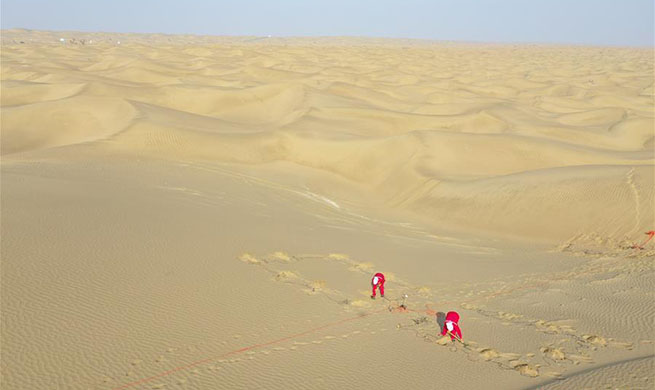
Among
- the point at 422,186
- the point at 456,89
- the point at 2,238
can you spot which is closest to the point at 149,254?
the point at 2,238

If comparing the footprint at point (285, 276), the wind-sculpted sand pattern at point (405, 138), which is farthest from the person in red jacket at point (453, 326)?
the wind-sculpted sand pattern at point (405, 138)

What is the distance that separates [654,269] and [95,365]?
1095 cm

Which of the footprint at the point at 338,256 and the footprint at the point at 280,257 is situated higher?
the footprint at the point at 280,257

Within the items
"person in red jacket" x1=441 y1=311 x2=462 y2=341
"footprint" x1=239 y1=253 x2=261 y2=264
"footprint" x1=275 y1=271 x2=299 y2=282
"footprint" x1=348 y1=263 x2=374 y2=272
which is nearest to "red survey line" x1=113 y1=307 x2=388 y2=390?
"person in red jacket" x1=441 y1=311 x2=462 y2=341

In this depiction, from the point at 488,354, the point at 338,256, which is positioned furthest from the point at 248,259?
the point at 488,354

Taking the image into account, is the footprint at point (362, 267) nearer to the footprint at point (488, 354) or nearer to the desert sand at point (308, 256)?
the desert sand at point (308, 256)

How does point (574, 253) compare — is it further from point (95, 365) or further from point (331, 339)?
point (95, 365)

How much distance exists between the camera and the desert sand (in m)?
7.32

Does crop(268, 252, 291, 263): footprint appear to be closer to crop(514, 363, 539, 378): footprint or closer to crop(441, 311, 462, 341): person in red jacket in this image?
crop(441, 311, 462, 341): person in red jacket

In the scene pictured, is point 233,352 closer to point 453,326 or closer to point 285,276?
point 285,276

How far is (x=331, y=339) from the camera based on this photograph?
27.1ft

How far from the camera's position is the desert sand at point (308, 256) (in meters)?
7.32

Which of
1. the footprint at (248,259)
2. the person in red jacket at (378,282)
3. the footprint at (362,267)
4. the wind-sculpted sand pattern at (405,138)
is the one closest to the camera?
the person in red jacket at (378,282)

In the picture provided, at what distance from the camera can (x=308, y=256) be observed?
11.9 metres
